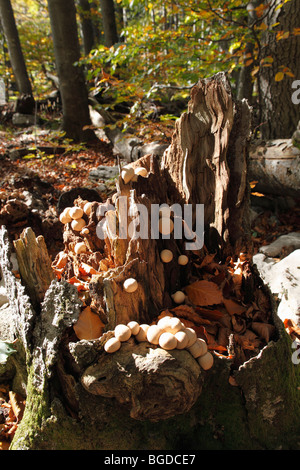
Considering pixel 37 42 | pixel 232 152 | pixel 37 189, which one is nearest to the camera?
pixel 232 152

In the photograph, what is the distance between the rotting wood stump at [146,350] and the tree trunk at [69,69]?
7.57 m

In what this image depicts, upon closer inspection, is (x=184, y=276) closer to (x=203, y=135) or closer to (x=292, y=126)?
(x=203, y=135)

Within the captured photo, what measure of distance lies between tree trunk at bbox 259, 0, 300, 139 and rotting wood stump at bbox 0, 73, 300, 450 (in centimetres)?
376

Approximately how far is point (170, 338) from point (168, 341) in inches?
0.8

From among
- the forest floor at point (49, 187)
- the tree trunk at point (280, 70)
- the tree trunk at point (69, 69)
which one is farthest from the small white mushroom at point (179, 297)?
the tree trunk at point (69, 69)

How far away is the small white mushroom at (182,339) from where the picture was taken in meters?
1.75

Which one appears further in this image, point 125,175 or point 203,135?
point 203,135

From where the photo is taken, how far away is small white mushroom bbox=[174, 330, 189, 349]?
175cm

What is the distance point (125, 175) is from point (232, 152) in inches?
45.4

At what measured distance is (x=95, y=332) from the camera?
2033mm

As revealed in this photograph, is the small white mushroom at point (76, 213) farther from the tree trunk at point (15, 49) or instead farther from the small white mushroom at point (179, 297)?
the tree trunk at point (15, 49)

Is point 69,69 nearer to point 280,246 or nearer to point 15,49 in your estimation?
point 15,49

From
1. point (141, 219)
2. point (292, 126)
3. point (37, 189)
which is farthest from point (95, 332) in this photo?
point (292, 126)
